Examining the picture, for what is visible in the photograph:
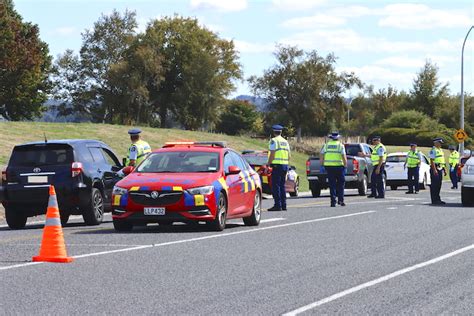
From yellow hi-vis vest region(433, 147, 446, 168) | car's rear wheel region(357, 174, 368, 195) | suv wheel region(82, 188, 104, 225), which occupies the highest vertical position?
yellow hi-vis vest region(433, 147, 446, 168)

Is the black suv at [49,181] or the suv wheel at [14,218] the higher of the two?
the black suv at [49,181]

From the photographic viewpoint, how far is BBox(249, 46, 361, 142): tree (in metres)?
75.9

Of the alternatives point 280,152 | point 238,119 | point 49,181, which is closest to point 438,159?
point 280,152

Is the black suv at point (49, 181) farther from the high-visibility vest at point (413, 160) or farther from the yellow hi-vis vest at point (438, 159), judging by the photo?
the high-visibility vest at point (413, 160)

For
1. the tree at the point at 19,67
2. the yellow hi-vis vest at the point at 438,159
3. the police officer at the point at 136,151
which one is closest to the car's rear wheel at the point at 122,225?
the police officer at the point at 136,151

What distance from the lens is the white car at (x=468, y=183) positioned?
23.6 m

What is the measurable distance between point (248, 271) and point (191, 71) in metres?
72.5

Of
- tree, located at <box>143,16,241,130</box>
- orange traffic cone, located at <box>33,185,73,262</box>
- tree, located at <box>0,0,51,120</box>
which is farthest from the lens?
tree, located at <box>143,16,241,130</box>

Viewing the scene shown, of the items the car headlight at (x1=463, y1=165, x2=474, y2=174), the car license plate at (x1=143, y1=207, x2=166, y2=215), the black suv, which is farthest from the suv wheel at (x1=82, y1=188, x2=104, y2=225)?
the car headlight at (x1=463, y1=165, x2=474, y2=174)

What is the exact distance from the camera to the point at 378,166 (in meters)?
28.8

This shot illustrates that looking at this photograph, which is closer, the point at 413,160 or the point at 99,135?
the point at 413,160

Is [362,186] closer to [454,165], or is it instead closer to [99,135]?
[454,165]

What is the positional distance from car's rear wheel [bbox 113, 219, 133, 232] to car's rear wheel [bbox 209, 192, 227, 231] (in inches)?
50.7

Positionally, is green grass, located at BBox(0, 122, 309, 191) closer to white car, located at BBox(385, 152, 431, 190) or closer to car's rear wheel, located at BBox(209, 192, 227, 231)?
white car, located at BBox(385, 152, 431, 190)
